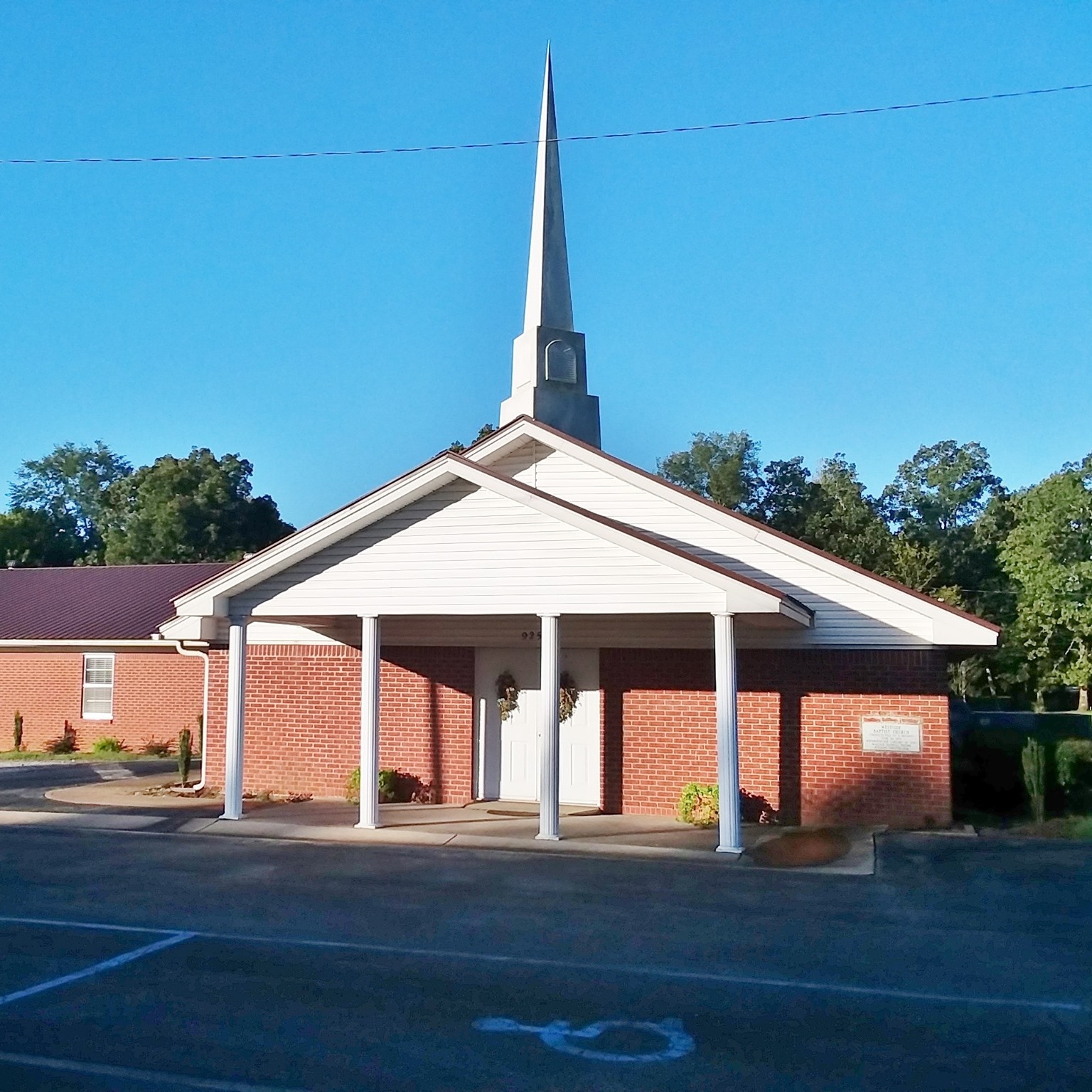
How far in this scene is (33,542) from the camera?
66.8 metres

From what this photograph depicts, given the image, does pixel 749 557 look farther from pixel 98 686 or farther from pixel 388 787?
pixel 98 686

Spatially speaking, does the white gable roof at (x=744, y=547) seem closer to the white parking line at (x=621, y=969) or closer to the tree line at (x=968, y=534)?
the white parking line at (x=621, y=969)

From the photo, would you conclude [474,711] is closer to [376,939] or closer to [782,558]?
[782,558]

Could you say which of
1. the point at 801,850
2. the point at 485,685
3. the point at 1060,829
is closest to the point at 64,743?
the point at 485,685

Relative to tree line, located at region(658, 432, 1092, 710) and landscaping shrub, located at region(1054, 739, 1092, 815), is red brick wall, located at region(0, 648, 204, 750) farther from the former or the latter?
tree line, located at region(658, 432, 1092, 710)

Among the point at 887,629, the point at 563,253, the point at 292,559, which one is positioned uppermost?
the point at 563,253

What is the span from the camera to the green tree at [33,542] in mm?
64688

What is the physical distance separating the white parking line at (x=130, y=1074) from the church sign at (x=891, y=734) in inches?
418

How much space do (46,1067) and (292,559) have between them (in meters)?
9.29

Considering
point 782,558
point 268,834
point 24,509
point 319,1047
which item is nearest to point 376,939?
point 319,1047

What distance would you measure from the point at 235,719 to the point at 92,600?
1580 cm

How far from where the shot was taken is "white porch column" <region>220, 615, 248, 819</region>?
1514 centimetres

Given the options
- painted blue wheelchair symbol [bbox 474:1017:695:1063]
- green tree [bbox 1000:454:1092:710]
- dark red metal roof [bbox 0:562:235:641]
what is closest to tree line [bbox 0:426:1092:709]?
green tree [bbox 1000:454:1092:710]

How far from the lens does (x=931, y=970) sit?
8125mm
